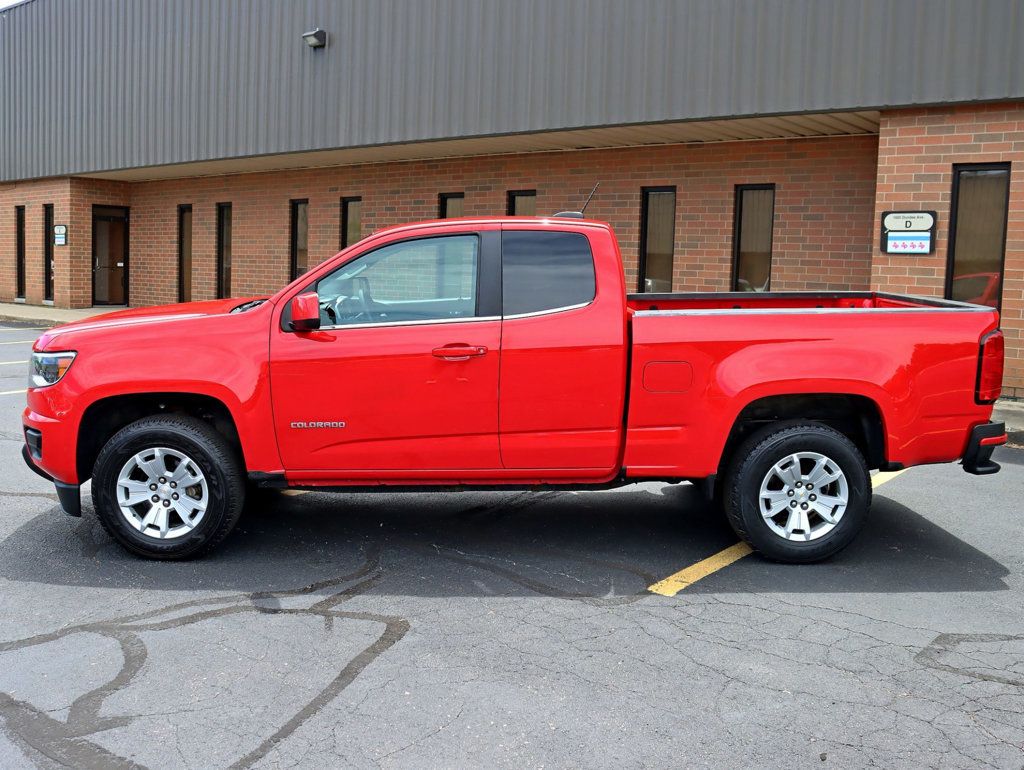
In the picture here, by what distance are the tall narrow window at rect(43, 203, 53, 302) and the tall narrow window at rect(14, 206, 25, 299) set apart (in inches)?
57.8

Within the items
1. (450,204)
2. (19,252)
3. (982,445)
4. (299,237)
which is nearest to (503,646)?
(982,445)

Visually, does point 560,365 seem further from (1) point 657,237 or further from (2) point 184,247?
(2) point 184,247

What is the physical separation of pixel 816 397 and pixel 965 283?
23.2 ft

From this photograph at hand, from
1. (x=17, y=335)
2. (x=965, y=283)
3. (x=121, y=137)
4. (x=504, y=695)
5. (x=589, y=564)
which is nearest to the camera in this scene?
(x=504, y=695)

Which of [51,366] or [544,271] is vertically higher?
[544,271]

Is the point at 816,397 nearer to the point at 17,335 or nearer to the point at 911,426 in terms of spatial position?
the point at 911,426

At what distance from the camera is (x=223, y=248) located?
74.2 ft

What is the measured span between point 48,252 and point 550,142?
1619cm

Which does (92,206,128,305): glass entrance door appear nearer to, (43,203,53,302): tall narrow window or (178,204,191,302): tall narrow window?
(43,203,53,302): tall narrow window

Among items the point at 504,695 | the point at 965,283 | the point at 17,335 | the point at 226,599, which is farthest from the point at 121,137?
the point at 504,695

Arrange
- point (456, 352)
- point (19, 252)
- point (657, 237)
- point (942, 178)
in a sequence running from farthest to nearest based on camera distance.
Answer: point (19, 252) < point (657, 237) < point (942, 178) < point (456, 352)

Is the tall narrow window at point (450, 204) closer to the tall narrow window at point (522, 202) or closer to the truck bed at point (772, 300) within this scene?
the tall narrow window at point (522, 202)

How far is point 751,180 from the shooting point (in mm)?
14289

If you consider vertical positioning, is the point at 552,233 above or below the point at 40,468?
above
